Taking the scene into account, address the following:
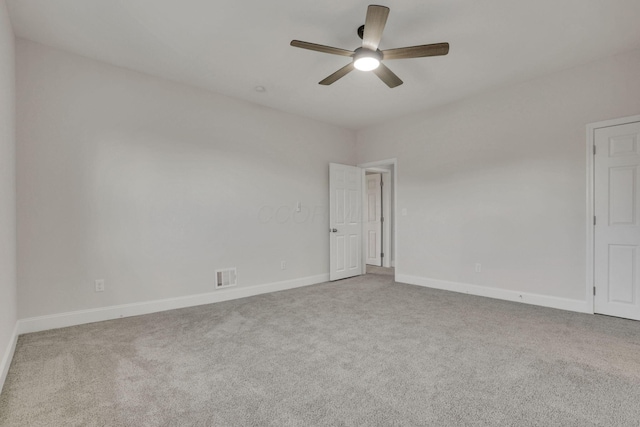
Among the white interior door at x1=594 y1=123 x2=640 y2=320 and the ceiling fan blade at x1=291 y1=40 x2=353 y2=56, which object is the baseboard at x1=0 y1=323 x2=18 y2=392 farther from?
the white interior door at x1=594 y1=123 x2=640 y2=320

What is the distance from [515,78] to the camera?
377 cm

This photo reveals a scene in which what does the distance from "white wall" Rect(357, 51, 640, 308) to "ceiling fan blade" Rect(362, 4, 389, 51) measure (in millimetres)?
2541

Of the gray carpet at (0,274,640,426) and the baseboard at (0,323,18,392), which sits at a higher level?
the baseboard at (0,323,18,392)

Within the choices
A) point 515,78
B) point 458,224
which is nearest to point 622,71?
point 515,78

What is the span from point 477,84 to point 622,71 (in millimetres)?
1356

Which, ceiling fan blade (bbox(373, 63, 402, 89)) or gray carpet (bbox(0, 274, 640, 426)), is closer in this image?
gray carpet (bbox(0, 274, 640, 426))

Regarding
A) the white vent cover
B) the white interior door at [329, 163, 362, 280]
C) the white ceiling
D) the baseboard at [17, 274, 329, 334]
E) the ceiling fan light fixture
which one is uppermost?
the white ceiling

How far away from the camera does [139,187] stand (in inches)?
140

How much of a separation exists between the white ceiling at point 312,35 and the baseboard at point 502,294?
2650 mm

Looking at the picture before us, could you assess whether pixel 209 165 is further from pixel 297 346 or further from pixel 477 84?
pixel 477 84

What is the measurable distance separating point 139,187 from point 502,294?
15.2 ft

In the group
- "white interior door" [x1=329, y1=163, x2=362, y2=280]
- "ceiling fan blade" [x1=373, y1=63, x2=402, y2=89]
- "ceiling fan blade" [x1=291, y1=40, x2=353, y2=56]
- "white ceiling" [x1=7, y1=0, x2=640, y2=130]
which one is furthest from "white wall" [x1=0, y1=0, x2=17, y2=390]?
"white interior door" [x1=329, y1=163, x2=362, y2=280]

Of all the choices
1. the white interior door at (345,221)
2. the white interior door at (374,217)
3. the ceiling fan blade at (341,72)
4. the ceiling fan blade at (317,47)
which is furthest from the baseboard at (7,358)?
the white interior door at (374,217)

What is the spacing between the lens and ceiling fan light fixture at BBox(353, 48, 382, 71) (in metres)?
2.59
